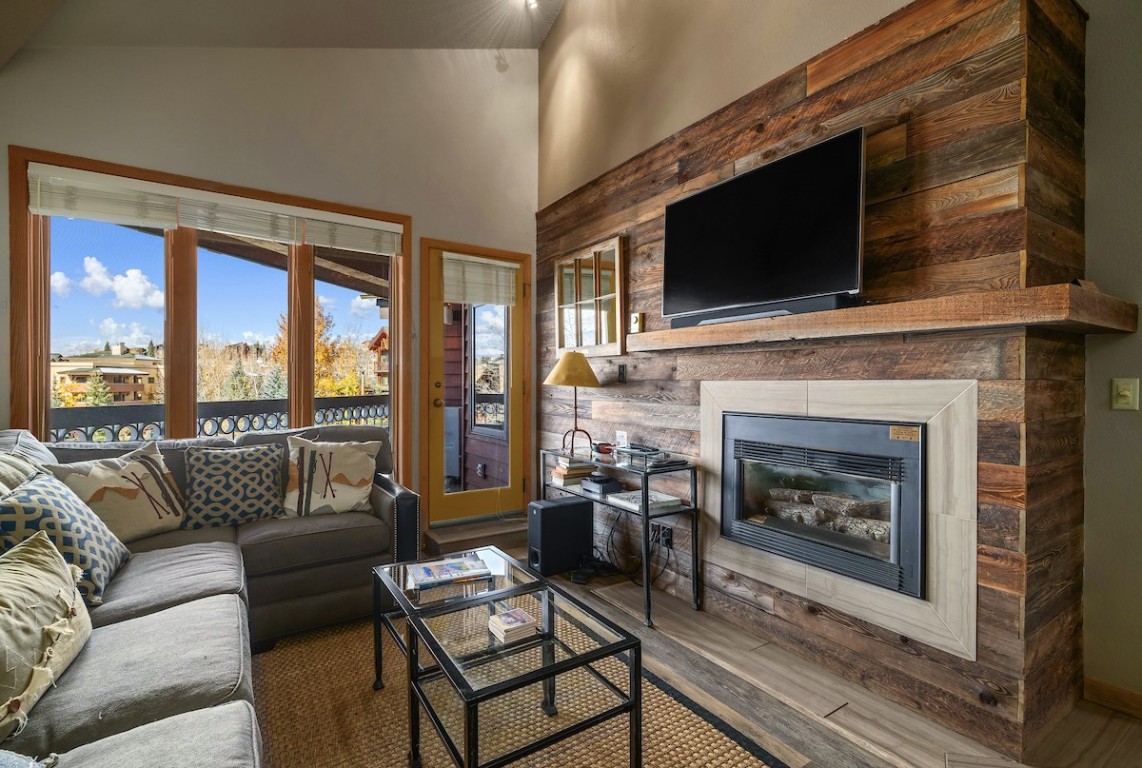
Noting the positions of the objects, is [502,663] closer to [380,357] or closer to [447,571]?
[447,571]

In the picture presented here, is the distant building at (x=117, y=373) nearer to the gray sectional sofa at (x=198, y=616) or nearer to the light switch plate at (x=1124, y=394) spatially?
the gray sectional sofa at (x=198, y=616)

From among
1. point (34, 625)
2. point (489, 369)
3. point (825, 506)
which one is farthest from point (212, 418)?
point (825, 506)

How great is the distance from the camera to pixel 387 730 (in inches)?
72.6

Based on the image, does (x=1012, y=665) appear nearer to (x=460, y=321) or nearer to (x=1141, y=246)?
(x=1141, y=246)

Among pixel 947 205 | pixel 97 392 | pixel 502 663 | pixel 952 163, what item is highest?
pixel 952 163

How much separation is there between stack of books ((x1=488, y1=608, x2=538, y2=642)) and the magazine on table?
272 mm

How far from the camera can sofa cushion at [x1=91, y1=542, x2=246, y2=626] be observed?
5.69 feet

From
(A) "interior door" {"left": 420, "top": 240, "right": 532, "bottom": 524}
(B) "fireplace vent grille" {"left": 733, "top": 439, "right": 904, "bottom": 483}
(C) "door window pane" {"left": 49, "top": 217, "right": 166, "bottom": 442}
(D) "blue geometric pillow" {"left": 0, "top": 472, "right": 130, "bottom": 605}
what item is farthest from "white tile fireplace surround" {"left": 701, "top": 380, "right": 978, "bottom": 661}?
(C) "door window pane" {"left": 49, "top": 217, "right": 166, "bottom": 442}

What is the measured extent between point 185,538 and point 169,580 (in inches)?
22.1

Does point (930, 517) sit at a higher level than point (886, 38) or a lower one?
lower

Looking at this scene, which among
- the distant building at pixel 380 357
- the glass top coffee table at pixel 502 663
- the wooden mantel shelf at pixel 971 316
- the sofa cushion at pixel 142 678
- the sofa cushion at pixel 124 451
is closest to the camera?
the sofa cushion at pixel 142 678

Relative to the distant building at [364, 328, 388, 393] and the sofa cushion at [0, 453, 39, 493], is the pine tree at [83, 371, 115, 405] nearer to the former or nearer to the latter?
the sofa cushion at [0, 453, 39, 493]

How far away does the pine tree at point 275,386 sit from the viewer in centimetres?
351

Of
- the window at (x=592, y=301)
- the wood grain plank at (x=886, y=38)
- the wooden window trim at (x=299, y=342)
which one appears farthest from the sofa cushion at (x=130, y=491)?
the wood grain plank at (x=886, y=38)
